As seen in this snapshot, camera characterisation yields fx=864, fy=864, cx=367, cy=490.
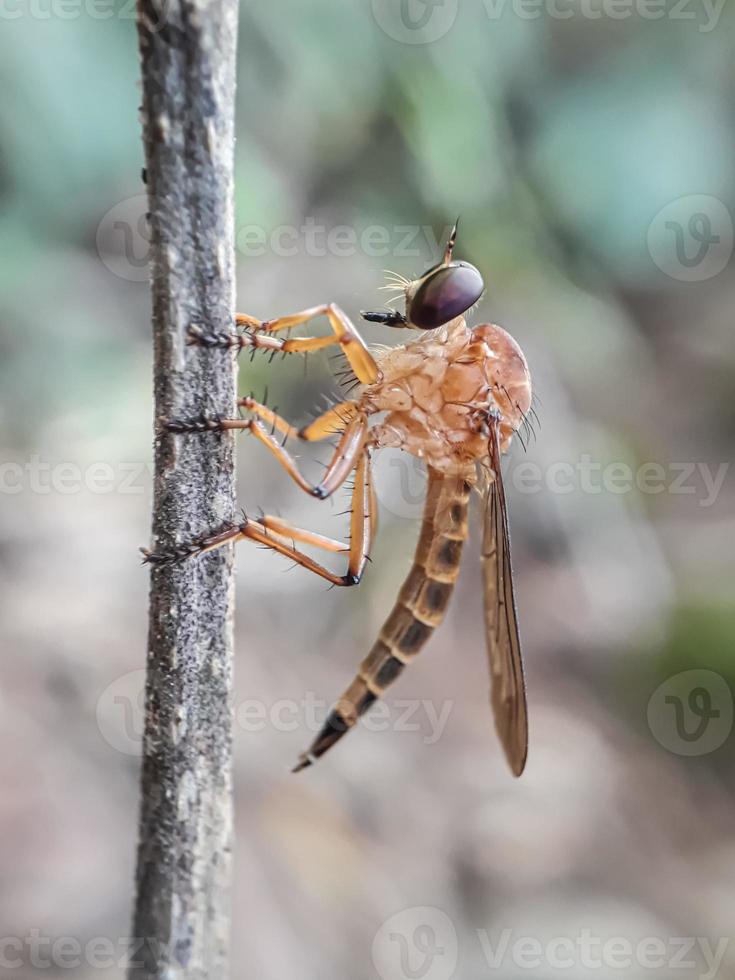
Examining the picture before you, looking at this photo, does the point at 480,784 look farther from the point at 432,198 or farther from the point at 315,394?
the point at 432,198

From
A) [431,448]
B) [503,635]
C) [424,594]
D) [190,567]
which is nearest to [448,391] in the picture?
[431,448]

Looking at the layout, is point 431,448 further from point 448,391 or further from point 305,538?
point 305,538

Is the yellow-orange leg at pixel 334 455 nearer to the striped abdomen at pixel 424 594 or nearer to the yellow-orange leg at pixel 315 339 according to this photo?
the yellow-orange leg at pixel 315 339

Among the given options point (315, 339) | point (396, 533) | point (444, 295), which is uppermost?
point (444, 295)

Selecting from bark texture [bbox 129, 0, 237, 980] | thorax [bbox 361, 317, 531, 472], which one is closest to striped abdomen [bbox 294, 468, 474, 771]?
thorax [bbox 361, 317, 531, 472]

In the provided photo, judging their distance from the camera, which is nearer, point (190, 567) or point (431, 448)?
point (190, 567)

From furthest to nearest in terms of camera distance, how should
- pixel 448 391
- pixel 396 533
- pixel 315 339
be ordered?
pixel 396 533 < pixel 448 391 < pixel 315 339

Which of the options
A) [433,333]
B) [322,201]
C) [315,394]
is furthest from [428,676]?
[322,201]
